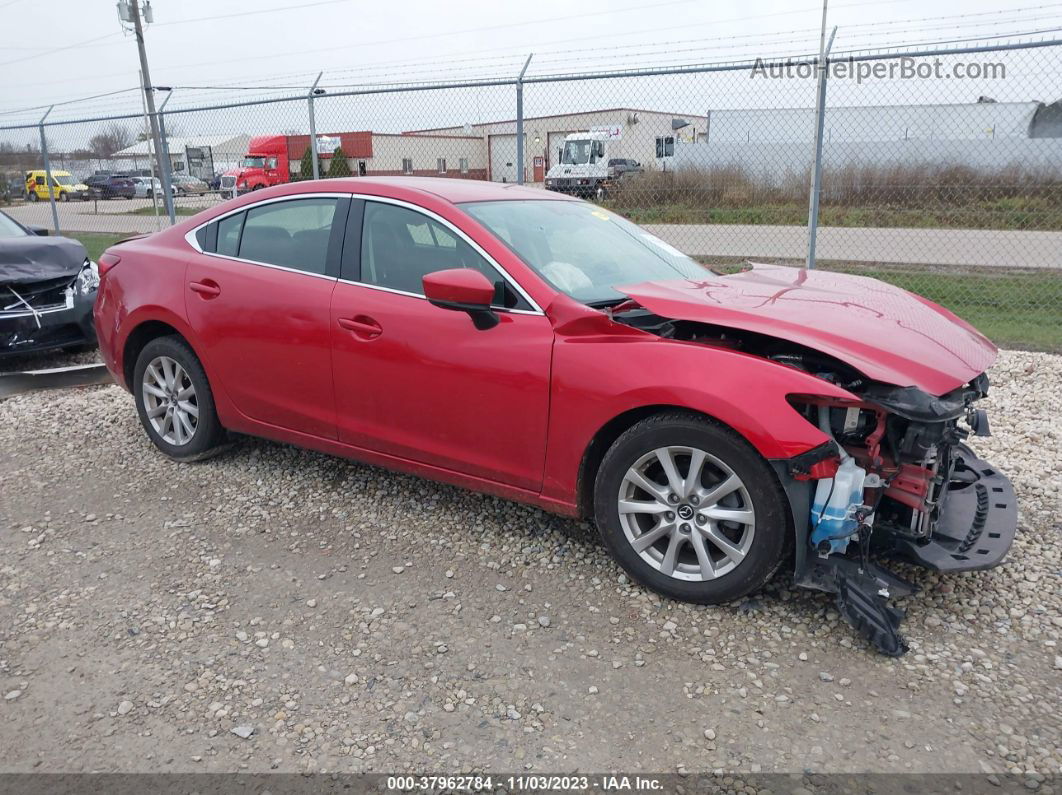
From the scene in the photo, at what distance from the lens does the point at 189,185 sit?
3206cm

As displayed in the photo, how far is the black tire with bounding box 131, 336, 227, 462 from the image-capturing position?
4.61m

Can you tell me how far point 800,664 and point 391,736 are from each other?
1432 mm

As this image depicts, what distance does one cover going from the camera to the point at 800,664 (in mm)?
2922

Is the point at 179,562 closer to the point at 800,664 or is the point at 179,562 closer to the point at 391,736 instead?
the point at 391,736

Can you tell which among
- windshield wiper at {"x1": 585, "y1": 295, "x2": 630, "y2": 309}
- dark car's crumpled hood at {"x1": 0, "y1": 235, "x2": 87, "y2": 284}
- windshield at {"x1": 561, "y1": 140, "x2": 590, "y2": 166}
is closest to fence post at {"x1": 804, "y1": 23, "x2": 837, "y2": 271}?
windshield wiper at {"x1": 585, "y1": 295, "x2": 630, "y2": 309}

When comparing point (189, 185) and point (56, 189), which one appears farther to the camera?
point (56, 189)

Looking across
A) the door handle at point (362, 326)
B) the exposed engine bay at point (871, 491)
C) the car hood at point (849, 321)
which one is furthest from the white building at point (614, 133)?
the exposed engine bay at point (871, 491)

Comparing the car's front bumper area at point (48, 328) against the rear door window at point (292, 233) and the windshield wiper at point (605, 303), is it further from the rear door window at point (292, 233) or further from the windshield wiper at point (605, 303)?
the windshield wiper at point (605, 303)

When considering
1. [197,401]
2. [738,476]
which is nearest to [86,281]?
[197,401]

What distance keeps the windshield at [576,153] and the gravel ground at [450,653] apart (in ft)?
54.4

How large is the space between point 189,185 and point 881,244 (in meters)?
28.3

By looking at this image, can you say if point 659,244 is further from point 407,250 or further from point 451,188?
point 407,250

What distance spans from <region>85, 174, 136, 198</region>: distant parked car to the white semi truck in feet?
93.1

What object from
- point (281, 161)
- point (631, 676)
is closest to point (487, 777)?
point (631, 676)
